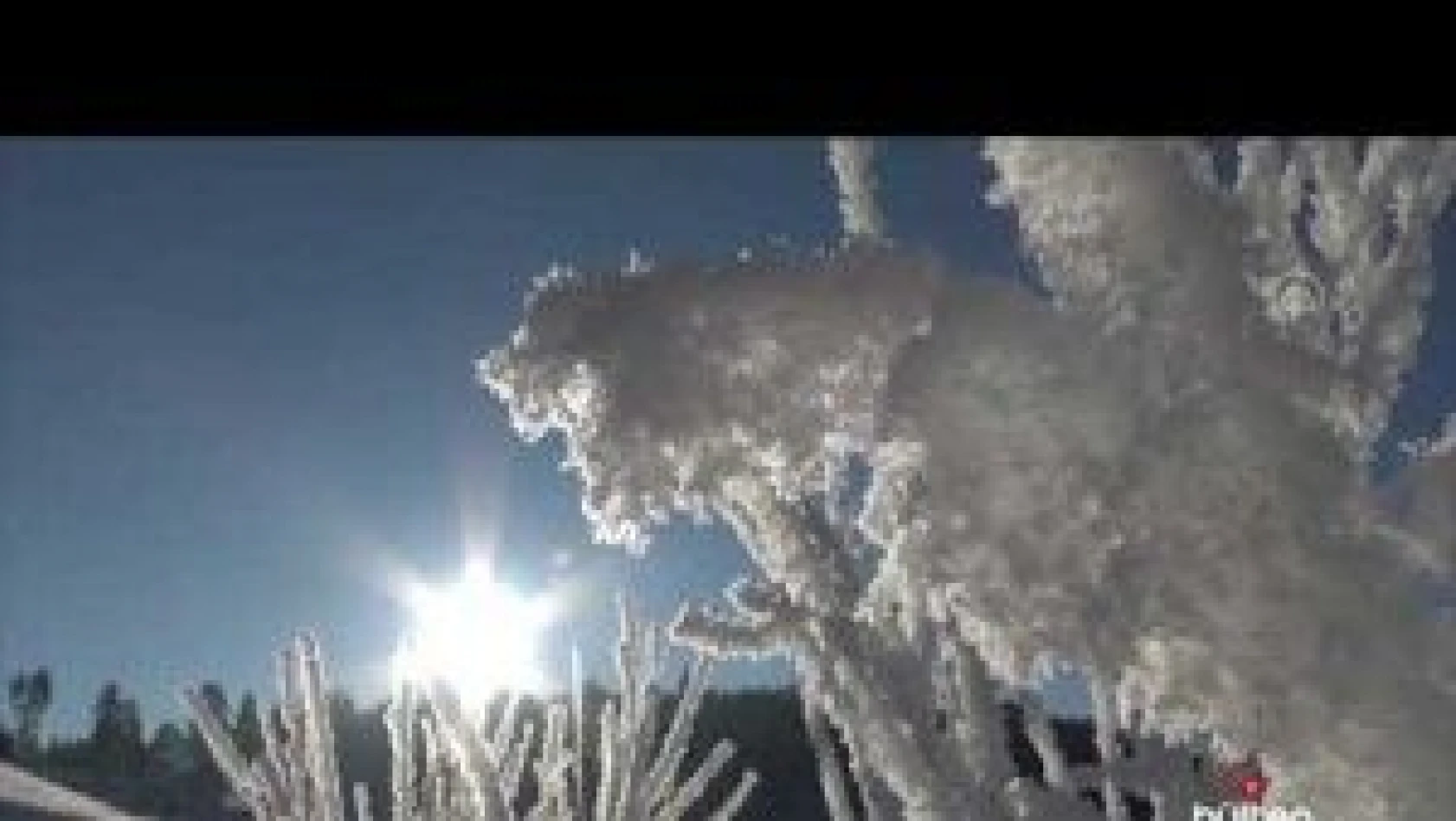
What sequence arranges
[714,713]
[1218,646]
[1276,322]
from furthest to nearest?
[714,713], [1276,322], [1218,646]

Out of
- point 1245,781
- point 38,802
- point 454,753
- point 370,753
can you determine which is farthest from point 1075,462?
point 370,753

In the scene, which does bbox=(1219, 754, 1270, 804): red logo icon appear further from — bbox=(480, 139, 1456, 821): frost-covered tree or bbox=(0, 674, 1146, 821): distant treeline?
bbox=(0, 674, 1146, 821): distant treeline

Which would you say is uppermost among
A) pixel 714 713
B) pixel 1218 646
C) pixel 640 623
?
pixel 714 713

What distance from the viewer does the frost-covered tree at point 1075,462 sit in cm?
386

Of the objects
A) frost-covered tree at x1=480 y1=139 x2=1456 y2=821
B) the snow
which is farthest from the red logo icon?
the snow

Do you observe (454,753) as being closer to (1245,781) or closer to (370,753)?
(1245,781)

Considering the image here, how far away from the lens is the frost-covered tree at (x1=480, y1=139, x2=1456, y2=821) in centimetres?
386

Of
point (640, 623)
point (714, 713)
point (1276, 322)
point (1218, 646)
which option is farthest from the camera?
point (714, 713)

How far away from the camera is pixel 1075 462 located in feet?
12.7

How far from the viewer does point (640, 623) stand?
14.8ft
